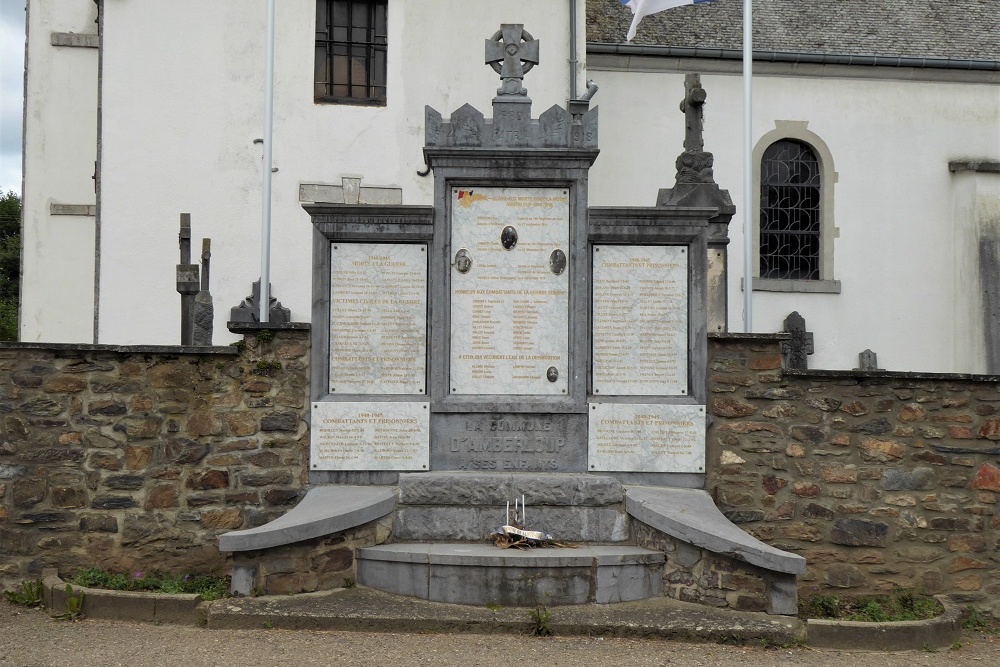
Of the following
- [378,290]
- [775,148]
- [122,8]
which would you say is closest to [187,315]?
[378,290]

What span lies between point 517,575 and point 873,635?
2.19 metres

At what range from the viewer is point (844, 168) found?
16.8m

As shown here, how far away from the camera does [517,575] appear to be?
22.0 feet

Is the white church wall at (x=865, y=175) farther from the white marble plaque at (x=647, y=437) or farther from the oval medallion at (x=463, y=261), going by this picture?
the white marble plaque at (x=647, y=437)

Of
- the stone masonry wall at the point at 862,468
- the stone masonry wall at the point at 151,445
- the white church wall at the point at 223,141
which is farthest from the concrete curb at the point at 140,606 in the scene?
the white church wall at the point at 223,141

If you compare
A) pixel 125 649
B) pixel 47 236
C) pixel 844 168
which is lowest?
pixel 125 649

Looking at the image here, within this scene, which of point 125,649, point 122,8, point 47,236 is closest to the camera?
point 125,649

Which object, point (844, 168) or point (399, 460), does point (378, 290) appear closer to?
point (399, 460)

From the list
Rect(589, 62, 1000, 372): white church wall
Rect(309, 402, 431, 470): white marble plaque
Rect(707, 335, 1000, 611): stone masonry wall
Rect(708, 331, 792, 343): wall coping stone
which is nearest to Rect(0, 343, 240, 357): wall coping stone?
Rect(309, 402, 431, 470): white marble plaque

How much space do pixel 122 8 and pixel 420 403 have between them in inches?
378

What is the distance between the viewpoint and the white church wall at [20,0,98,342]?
16000 millimetres

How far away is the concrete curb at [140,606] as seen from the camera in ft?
21.9

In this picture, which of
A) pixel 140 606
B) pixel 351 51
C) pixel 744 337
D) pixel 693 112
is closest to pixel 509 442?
pixel 744 337

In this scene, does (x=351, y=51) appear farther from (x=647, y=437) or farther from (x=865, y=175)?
(x=647, y=437)
